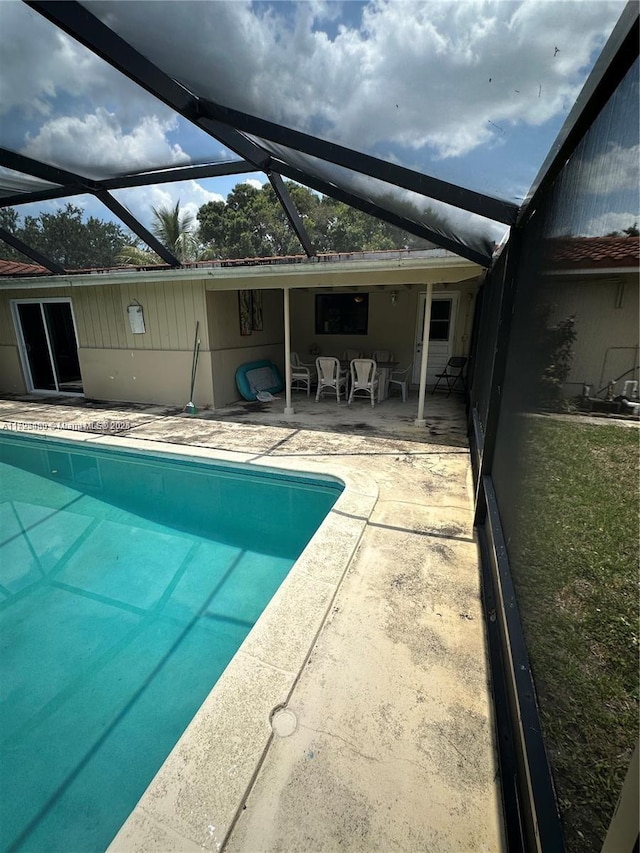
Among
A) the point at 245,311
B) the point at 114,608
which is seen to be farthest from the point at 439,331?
the point at 114,608

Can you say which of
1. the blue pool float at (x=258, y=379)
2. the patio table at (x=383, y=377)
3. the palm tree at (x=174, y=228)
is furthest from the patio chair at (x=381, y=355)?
the palm tree at (x=174, y=228)

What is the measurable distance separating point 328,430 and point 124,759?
4505mm

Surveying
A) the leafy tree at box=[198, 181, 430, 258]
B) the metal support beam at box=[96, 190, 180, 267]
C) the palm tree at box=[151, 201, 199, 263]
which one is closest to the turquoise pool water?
the metal support beam at box=[96, 190, 180, 267]

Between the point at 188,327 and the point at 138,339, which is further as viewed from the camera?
the point at 138,339

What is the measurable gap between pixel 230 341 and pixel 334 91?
6.01 m

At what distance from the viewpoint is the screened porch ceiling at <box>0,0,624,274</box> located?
1.28 metres

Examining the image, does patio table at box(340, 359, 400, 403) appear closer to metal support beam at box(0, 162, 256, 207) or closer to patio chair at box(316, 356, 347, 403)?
patio chair at box(316, 356, 347, 403)

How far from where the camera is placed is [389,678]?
6.13ft

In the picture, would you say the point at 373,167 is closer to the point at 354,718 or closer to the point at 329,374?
the point at 354,718

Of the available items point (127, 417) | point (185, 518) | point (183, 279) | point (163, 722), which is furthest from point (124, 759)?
point (183, 279)

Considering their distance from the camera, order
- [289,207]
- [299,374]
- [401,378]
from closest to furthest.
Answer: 1. [289,207]
2. [299,374]
3. [401,378]

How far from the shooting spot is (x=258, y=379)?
8.35 metres

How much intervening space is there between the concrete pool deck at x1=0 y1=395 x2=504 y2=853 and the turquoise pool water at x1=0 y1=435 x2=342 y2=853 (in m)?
0.56

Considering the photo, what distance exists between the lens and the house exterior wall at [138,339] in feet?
24.1
